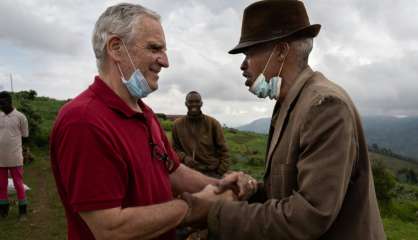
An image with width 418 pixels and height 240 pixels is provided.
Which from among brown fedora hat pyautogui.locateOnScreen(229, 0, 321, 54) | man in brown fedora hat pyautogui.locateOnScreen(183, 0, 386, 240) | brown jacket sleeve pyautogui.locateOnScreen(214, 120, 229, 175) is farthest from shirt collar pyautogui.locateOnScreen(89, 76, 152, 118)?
brown jacket sleeve pyautogui.locateOnScreen(214, 120, 229, 175)

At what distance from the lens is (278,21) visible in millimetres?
2789

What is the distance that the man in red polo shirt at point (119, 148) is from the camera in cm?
232

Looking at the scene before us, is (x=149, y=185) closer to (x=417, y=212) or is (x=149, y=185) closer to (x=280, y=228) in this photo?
(x=280, y=228)

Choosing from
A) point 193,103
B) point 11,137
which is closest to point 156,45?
point 193,103

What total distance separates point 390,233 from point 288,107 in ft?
31.7

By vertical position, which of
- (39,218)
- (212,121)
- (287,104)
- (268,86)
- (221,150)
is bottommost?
(39,218)

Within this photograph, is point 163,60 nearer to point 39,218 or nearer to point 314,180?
point 314,180

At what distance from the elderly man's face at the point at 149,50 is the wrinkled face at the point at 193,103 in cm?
572

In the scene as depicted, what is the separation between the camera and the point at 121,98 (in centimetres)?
284

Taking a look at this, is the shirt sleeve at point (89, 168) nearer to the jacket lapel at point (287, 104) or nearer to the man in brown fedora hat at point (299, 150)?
the man in brown fedora hat at point (299, 150)

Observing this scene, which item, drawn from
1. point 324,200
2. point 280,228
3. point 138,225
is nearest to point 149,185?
point 138,225

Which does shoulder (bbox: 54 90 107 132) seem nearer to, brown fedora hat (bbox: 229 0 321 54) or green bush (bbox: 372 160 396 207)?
brown fedora hat (bbox: 229 0 321 54)

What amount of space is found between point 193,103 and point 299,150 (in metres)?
6.31

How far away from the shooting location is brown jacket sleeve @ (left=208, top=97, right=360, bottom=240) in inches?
88.4
